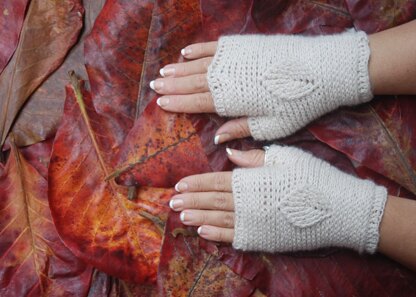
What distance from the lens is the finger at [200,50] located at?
4.53 feet

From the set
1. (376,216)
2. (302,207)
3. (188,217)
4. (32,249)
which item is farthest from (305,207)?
(32,249)

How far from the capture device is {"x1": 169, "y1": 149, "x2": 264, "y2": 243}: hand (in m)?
1.34

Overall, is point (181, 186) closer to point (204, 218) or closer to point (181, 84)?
point (204, 218)

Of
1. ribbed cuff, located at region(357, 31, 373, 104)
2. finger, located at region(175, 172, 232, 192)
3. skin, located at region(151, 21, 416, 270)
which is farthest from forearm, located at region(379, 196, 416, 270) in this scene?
finger, located at region(175, 172, 232, 192)

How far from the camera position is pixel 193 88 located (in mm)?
1369

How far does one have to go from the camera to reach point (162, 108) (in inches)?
53.9

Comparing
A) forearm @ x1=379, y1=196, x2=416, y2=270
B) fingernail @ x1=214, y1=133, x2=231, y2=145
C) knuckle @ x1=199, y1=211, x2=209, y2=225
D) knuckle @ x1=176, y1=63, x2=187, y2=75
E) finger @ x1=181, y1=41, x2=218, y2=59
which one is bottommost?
forearm @ x1=379, y1=196, x2=416, y2=270

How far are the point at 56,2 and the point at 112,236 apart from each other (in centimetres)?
63

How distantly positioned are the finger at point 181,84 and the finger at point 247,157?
0.55ft

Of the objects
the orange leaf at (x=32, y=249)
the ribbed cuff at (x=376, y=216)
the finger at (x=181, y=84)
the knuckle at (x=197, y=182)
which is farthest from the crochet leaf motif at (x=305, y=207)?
the orange leaf at (x=32, y=249)

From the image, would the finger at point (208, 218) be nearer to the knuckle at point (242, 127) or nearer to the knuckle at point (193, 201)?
the knuckle at point (193, 201)

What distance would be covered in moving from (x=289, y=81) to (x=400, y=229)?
43 centimetres

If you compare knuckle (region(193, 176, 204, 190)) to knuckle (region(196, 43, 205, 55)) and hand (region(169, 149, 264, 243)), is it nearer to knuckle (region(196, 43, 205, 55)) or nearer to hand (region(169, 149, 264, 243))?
hand (region(169, 149, 264, 243))

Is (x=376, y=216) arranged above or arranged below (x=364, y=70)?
below
